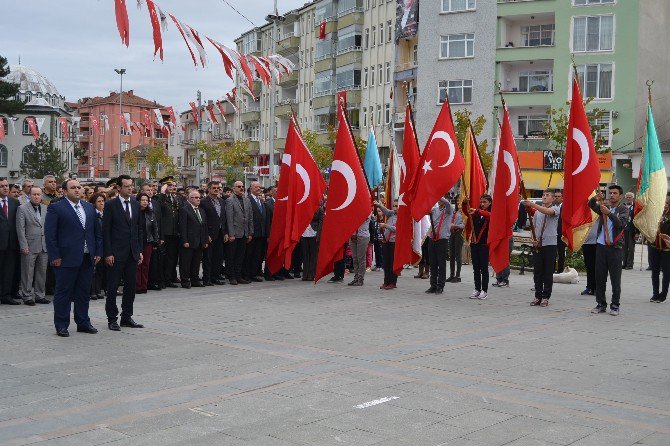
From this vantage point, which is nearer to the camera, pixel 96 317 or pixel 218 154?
pixel 96 317

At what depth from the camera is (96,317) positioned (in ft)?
44.2

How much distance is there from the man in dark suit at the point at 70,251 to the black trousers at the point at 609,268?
7.92 metres

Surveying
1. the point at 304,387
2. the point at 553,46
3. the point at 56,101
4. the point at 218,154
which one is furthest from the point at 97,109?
the point at 304,387

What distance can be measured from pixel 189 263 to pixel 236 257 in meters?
1.34

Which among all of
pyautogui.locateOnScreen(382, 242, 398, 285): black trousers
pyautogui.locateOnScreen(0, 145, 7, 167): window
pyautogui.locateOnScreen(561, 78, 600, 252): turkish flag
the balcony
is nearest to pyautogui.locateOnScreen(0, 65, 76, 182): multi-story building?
pyautogui.locateOnScreen(0, 145, 7, 167): window

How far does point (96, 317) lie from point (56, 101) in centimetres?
11032

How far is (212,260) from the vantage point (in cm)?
1872

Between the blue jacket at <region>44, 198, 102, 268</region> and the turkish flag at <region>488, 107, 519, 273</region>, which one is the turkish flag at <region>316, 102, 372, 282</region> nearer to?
the turkish flag at <region>488, 107, 519, 273</region>

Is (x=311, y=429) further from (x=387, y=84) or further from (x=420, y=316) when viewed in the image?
(x=387, y=84)

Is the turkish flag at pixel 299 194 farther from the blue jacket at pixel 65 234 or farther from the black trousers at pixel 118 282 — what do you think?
the blue jacket at pixel 65 234

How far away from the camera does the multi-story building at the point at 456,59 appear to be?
56406 mm

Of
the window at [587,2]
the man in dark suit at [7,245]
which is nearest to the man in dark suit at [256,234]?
the man in dark suit at [7,245]

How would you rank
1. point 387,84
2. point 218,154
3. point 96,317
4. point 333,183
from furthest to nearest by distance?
point 218,154
point 387,84
point 333,183
point 96,317

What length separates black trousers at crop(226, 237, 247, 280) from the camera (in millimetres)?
18812
